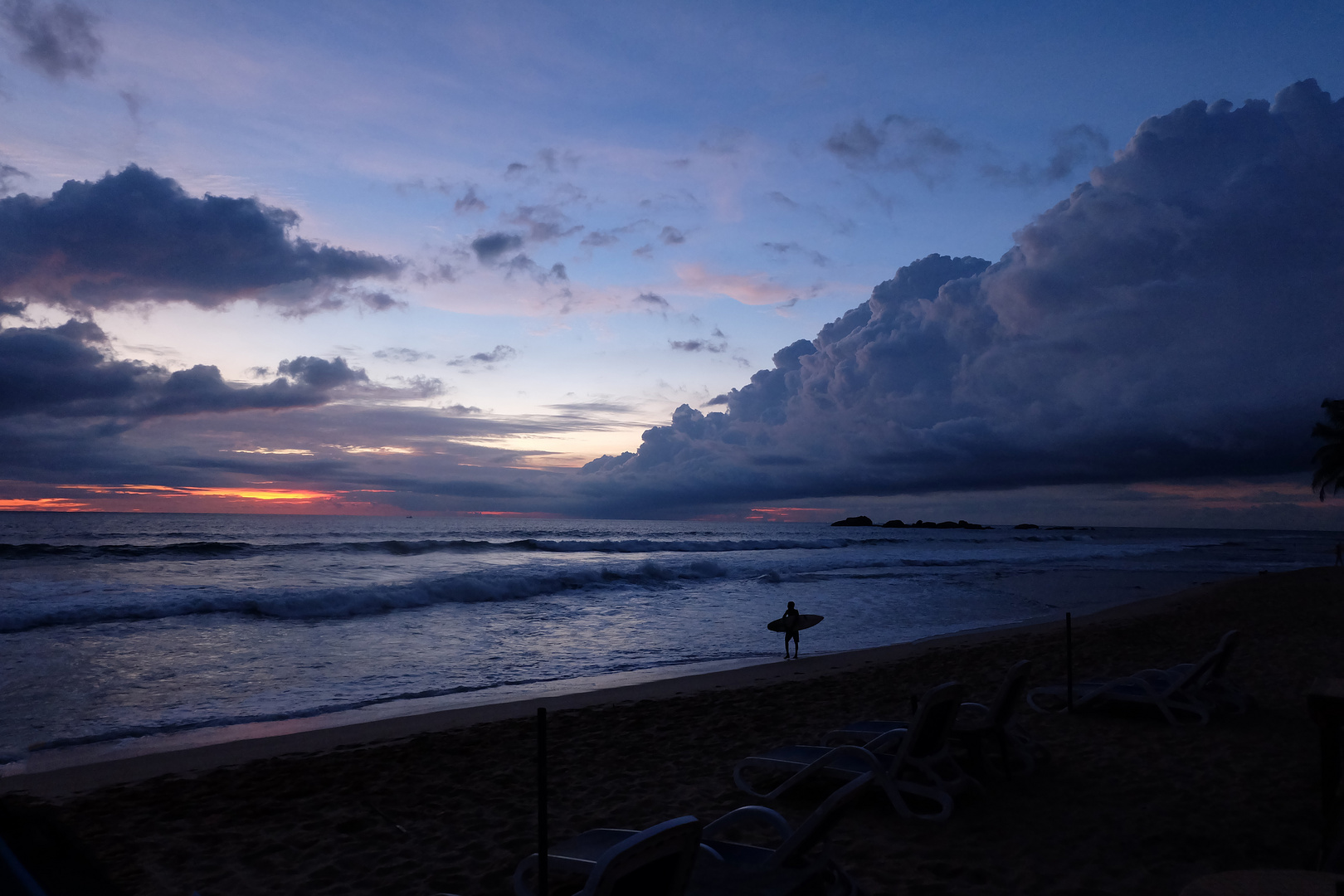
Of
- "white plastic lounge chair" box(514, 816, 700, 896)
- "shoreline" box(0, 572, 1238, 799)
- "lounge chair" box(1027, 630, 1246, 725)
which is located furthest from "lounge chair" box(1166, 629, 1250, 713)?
"white plastic lounge chair" box(514, 816, 700, 896)

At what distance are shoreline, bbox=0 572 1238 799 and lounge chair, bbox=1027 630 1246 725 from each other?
4167 mm

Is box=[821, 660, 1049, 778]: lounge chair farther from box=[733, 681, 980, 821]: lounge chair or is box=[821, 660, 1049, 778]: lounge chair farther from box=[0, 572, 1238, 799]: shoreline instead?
box=[0, 572, 1238, 799]: shoreline

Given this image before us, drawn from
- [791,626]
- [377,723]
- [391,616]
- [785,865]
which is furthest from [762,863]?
[391,616]

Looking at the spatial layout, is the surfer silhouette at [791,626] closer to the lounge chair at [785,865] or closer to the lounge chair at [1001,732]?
the lounge chair at [1001,732]

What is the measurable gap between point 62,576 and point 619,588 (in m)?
19.9

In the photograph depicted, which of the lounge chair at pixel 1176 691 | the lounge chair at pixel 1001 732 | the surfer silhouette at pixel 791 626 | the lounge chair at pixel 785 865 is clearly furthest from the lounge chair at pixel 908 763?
the surfer silhouette at pixel 791 626

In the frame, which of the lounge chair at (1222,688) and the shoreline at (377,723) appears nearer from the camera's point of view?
the shoreline at (377,723)

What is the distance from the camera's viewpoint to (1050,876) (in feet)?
14.4

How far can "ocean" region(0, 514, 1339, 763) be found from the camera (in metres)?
11.1

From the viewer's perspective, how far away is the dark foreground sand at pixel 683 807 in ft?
15.3

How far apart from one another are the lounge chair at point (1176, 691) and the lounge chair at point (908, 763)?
3261mm

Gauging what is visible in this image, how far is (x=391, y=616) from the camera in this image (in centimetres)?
2011

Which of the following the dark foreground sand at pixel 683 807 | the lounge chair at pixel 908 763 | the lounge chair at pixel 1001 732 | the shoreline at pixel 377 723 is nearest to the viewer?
the dark foreground sand at pixel 683 807

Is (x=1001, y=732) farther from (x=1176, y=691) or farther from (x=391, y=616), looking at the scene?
(x=391, y=616)
